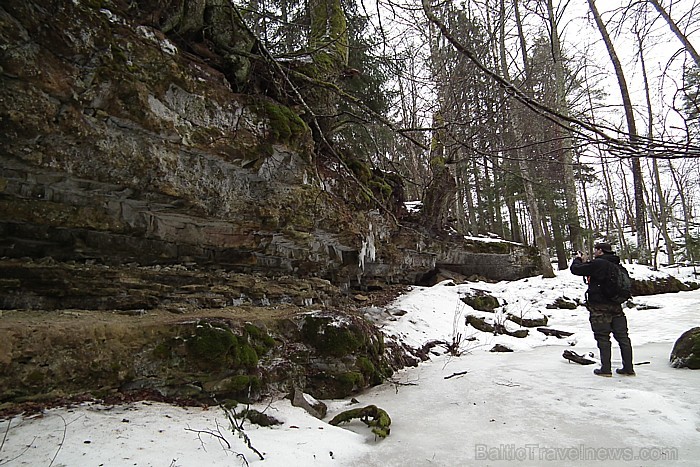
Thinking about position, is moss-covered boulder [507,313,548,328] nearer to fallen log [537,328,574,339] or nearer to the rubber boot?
fallen log [537,328,574,339]

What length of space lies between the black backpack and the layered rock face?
10.5 feet

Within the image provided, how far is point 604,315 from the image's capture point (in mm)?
5188

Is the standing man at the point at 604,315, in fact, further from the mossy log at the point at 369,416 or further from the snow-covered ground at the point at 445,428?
the mossy log at the point at 369,416

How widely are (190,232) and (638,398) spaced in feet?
16.7

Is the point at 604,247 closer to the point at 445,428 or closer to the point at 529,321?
the point at 445,428

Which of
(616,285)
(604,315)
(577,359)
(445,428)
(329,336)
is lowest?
(445,428)

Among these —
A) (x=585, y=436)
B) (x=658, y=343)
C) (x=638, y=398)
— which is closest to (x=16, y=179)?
(x=585, y=436)

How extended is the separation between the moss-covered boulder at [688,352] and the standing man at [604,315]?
734mm

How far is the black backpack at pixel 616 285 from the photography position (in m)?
5.11

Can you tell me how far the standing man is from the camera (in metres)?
4.88

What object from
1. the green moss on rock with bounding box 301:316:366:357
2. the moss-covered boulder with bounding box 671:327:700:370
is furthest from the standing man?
A: the green moss on rock with bounding box 301:316:366:357

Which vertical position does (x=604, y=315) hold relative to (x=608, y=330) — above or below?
above

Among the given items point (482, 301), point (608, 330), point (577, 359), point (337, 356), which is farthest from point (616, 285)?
point (482, 301)

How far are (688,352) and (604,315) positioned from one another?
1.07 metres
